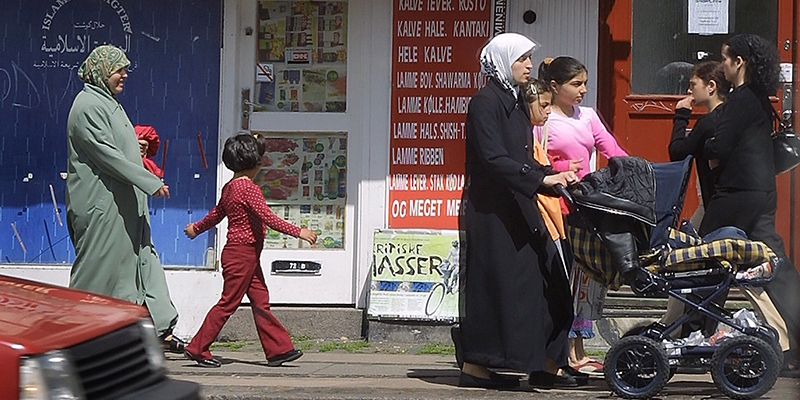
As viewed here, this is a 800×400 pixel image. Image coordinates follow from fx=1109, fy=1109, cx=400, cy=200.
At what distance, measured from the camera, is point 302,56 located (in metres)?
8.73

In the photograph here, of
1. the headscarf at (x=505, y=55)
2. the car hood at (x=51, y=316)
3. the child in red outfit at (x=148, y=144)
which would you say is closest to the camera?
the car hood at (x=51, y=316)

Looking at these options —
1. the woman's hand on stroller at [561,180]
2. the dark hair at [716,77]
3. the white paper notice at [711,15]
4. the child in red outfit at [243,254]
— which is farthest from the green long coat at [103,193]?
the white paper notice at [711,15]

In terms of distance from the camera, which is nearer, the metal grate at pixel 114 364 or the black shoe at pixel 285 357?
the metal grate at pixel 114 364

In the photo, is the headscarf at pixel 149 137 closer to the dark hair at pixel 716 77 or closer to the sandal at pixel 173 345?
the sandal at pixel 173 345

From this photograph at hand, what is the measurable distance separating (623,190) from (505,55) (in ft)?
3.40

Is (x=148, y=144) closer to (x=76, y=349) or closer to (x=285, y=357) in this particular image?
(x=285, y=357)

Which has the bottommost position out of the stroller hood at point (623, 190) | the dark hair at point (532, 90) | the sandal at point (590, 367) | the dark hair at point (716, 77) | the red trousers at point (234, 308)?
the sandal at point (590, 367)

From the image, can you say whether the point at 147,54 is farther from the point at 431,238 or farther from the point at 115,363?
the point at 115,363

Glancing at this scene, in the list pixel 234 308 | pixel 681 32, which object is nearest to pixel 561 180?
pixel 234 308

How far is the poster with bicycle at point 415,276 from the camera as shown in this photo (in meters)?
8.16

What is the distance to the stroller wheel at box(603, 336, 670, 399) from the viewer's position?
5547 millimetres

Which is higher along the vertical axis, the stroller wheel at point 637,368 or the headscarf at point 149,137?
the headscarf at point 149,137

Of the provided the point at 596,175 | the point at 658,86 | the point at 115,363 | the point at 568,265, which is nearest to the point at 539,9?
the point at 658,86

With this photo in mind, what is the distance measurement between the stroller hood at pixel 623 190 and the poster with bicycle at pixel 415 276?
8.81ft
